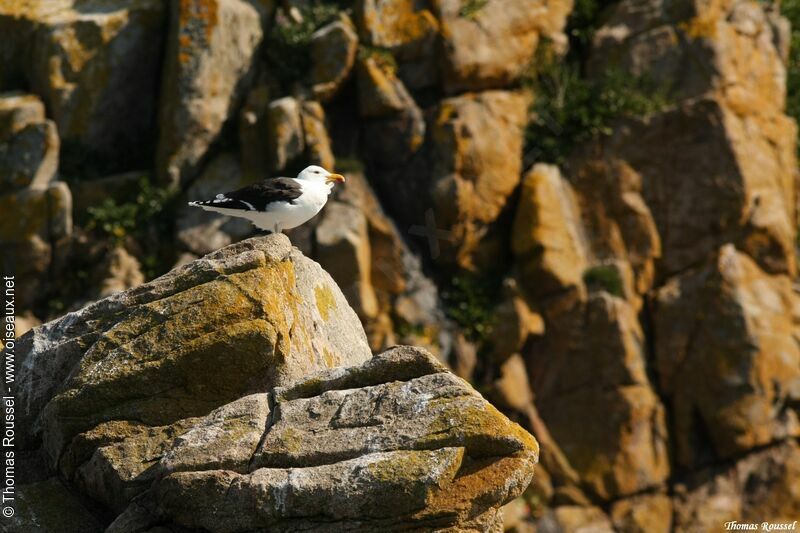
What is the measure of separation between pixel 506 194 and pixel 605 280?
2531 mm

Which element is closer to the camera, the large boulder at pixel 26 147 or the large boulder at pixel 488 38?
the large boulder at pixel 26 147

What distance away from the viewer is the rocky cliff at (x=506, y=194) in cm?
2256

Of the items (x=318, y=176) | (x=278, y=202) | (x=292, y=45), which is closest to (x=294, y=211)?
(x=278, y=202)

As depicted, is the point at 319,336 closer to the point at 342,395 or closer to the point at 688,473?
the point at 342,395

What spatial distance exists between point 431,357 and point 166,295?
2.45 m

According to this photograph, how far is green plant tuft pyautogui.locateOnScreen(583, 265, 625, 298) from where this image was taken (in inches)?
912

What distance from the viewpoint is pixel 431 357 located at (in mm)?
9445

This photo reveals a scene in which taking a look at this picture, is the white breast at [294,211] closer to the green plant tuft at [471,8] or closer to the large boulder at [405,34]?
the large boulder at [405,34]

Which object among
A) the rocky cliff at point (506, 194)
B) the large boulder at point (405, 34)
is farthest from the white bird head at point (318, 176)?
the large boulder at point (405, 34)

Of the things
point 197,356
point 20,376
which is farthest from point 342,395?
point 20,376

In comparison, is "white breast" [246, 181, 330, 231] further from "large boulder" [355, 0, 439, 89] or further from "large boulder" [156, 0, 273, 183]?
"large boulder" [355, 0, 439, 89]

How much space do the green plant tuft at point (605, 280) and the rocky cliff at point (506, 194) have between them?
56 mm

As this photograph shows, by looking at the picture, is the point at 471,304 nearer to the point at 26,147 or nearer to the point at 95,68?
the point at 95,68

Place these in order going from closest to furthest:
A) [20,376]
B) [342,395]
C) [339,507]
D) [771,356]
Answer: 1. [339,507]
2. [342,395]
3. [20,376]
4. [771,356]
